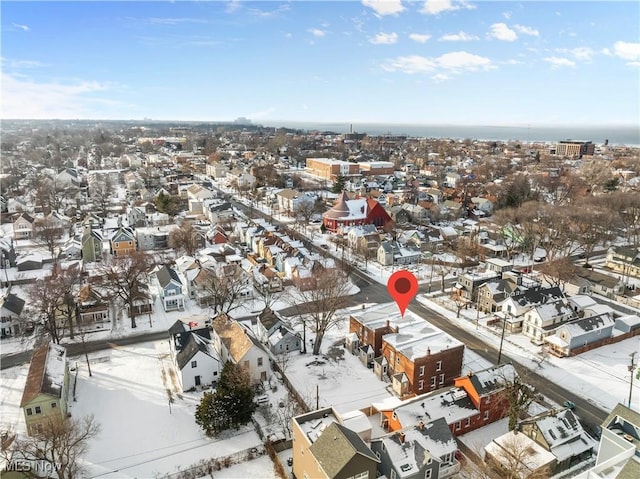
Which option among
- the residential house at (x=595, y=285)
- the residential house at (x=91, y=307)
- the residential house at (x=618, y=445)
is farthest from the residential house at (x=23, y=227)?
the residential house at (x=595, y=285)

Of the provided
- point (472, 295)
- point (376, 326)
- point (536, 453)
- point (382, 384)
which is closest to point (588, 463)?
point (536, 453)

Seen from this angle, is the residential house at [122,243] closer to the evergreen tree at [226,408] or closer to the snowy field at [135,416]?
the snowy field at [135,416]

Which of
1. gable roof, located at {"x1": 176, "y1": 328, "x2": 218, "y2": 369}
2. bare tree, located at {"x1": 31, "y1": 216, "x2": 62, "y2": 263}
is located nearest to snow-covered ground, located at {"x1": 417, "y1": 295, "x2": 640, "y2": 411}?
gable roof, located at {"x1": 176, "y1": 328, "x2": 218, "y2": 369}

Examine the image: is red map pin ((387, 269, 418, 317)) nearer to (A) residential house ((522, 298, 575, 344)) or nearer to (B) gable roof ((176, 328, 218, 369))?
(A) residential house ((522, 298, 575, 344))

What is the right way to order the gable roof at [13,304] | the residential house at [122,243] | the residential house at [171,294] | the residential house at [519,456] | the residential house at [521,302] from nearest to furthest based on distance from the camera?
the residential house at [519,456] → the gable roof at [13,304] → the residential house at [521,302] → the residential house at [171,294] → the residential house at [122,243]

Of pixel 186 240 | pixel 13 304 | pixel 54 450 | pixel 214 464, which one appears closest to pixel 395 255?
pixel 186 240

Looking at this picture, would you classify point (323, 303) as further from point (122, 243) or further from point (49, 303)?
point (122, 243)
